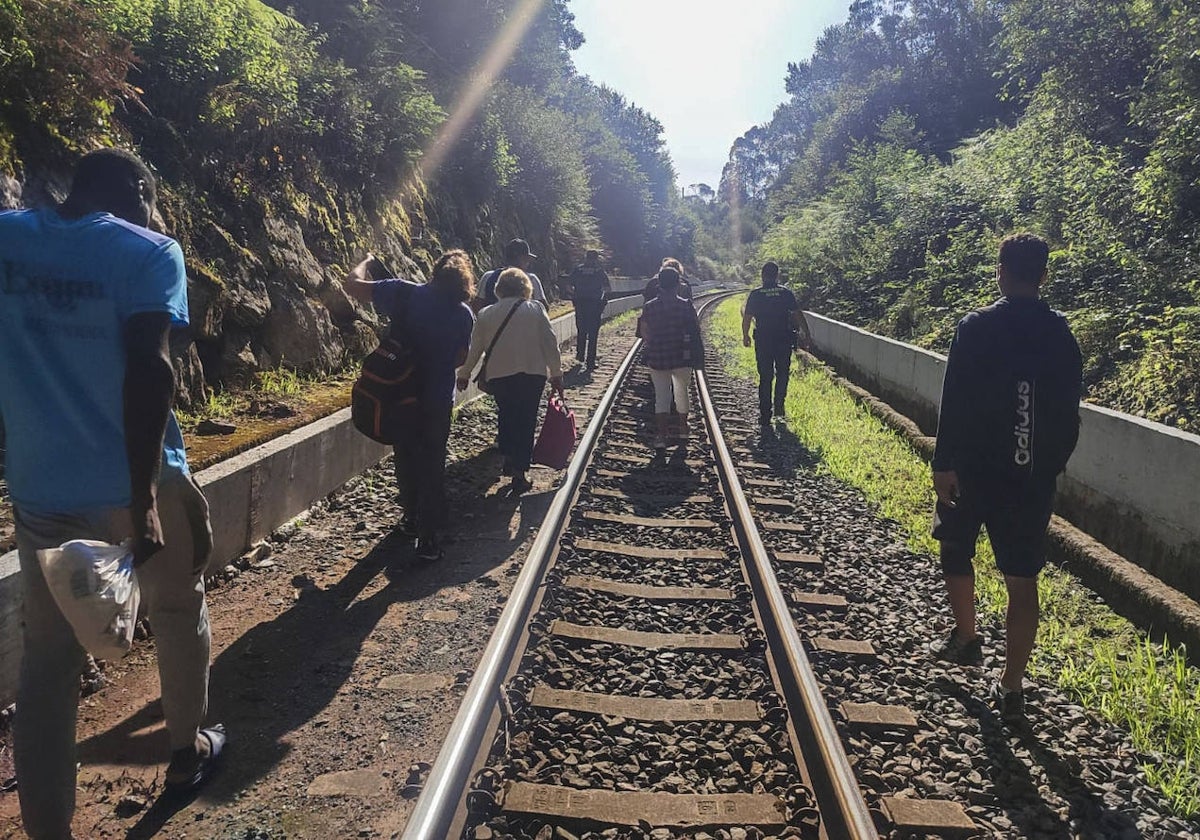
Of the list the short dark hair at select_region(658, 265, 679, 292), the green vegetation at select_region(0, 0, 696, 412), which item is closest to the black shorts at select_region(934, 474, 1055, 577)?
the green vegetation at select_region(0, 0, 696, 412)

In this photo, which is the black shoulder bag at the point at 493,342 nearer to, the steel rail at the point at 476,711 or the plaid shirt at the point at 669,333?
the steel rail at the point at 476,711

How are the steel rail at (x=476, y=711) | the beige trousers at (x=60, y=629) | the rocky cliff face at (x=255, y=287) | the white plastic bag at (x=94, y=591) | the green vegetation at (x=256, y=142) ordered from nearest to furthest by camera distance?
1. the white plastic bag at (x=94, y=591)
2. the beige trousers at (x=60, y=629)
3. the steel rail at (x=476, y=711)
4. the green vegetation at (x=256, y=142)
5. the rocky cliff face at (x=255, y=287)

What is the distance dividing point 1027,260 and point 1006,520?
116 centimetres

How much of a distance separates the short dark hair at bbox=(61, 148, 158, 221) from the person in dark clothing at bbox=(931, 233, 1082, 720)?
129 inches

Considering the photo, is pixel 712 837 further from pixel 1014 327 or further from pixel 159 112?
pixel 159 112

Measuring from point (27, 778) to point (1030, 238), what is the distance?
4234 mm

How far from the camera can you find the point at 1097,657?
401cm

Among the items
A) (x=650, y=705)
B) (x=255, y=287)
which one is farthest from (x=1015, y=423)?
(x=255, y=287)

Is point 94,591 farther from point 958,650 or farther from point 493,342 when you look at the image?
point 493,342

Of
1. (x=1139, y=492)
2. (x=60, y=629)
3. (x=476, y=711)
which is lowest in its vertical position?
(x=476, y=711)

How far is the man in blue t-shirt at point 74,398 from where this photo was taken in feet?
7.01

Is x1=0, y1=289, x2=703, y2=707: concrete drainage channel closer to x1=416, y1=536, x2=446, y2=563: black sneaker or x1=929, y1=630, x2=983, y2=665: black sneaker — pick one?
x1=416, y1=536, x2=446, y2=563: black sneaker

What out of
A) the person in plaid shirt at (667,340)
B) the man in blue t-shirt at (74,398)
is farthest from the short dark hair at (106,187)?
the person in plaid shirt at (667,340)

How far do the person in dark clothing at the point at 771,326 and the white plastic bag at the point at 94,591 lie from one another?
7.74m
